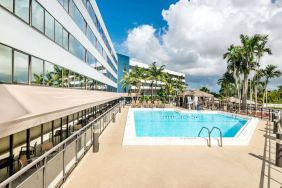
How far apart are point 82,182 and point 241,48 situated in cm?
4235

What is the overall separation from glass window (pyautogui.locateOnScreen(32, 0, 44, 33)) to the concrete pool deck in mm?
6741

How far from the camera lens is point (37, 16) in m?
10.5

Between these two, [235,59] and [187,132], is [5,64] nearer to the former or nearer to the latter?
[187,132]

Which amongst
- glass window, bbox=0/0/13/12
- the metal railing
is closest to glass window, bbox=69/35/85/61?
glass window, bbox=0/0/13/12

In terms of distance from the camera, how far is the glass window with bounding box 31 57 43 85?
10109mm

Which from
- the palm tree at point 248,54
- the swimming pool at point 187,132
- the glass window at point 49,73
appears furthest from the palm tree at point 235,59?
the glass window at point 49,73

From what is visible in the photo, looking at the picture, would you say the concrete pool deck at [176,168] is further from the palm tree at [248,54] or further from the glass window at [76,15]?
the palm tree at [248,54]

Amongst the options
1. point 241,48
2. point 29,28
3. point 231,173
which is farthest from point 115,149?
point 241,48

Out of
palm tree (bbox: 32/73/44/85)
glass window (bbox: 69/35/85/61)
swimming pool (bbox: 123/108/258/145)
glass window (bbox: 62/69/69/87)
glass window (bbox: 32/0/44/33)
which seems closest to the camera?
glass window (bbox: 32/0/44/33)

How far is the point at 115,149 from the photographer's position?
10.7m

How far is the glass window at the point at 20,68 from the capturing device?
27.9 ft

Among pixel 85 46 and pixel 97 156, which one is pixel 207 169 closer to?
pixel 97 156

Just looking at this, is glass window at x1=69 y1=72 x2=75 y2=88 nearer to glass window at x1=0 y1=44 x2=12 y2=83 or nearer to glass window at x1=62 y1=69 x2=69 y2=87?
glass window at x1=62 y1=69 x2=69 y2=87

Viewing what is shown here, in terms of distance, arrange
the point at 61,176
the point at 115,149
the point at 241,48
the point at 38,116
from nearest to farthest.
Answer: the point at 38,116
the point at 61,176
the point at 115,149
the point at 241,48
